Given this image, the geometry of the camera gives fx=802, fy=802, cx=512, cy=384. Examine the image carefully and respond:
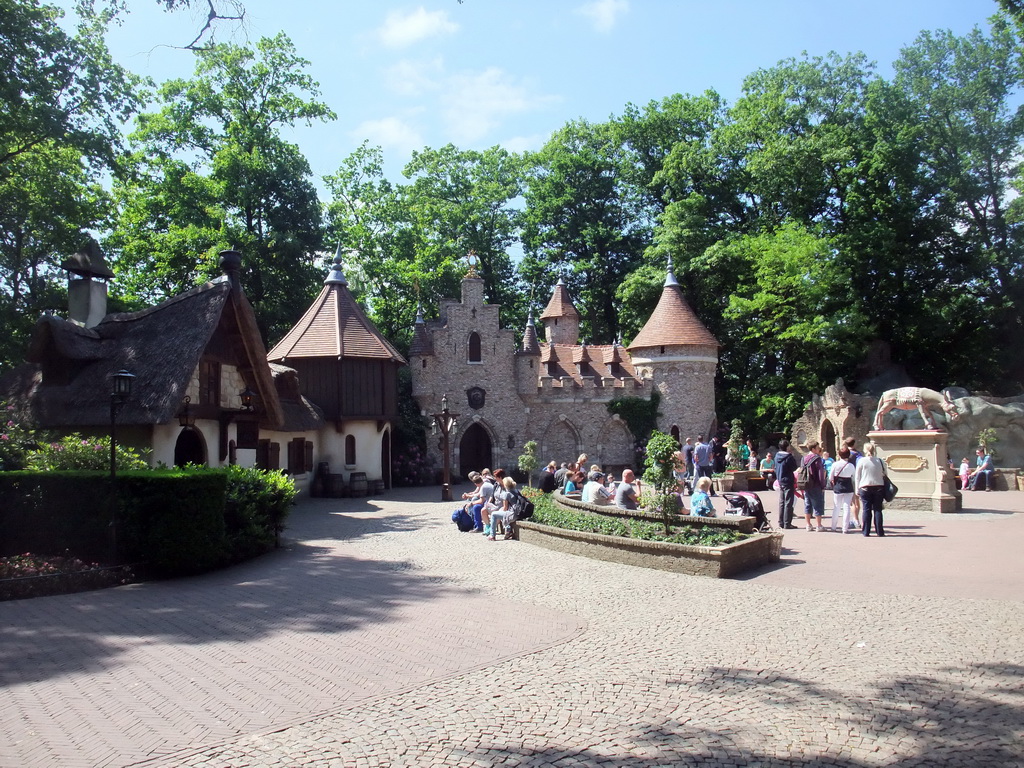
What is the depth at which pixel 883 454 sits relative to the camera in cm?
1909

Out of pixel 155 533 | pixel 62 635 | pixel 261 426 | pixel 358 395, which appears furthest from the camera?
pixel 358 395

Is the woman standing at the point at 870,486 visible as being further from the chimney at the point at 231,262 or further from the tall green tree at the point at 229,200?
the tall green tree at the point at 229,200

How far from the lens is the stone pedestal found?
59.0ft

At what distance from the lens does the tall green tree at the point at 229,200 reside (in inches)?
1318

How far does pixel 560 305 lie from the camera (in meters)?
42.2

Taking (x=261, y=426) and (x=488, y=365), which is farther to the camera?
(x=488, y=365)

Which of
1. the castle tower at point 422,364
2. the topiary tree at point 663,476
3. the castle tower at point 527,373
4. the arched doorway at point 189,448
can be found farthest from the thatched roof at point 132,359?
the castle tower at point 527,373

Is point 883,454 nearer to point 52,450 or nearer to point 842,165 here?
point 52,450

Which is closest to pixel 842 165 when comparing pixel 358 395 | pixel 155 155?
pixel 358 395

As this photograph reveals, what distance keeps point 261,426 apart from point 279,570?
1139 cm

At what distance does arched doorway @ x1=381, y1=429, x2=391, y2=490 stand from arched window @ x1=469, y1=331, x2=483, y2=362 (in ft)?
19.0

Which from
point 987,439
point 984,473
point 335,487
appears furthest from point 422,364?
point 987,439

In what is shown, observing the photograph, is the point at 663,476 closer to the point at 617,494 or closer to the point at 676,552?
the point at 676,552

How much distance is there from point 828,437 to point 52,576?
29256mm
